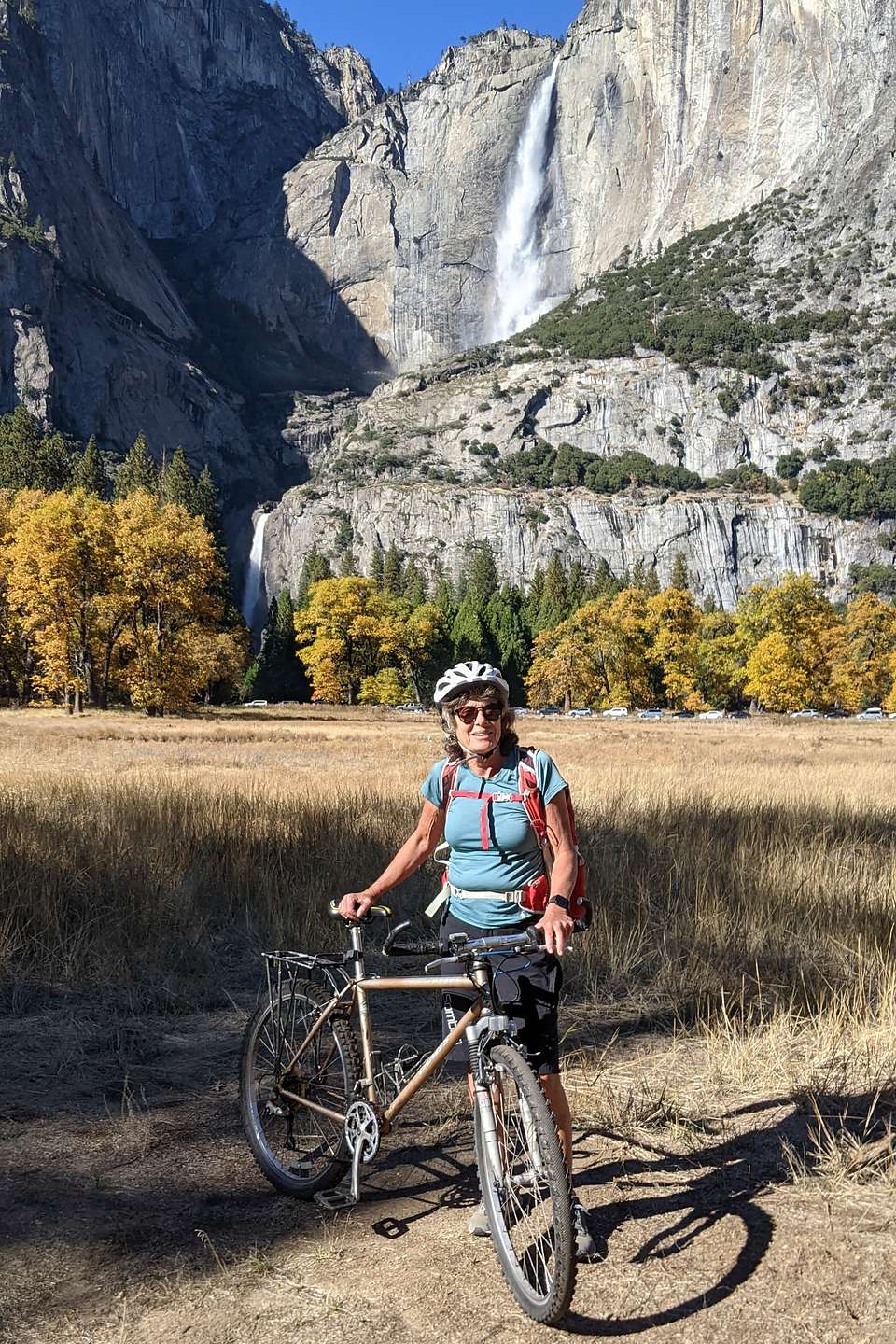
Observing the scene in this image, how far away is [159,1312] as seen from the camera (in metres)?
3.24

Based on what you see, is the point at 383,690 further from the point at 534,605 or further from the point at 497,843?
the point at 497,843

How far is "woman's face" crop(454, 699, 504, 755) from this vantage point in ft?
12.1

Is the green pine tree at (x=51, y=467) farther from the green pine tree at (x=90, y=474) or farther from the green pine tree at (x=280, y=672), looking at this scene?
the green pine tree at (x=280, y=672)

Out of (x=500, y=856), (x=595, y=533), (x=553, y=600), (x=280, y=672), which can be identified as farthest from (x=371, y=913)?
(x=595, y=533)

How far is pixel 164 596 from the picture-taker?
46.1 meters

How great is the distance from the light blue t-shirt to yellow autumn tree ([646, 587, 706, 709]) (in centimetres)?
7721

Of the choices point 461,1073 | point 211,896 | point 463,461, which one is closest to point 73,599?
point 211,896

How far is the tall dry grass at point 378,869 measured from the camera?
23.0 ft

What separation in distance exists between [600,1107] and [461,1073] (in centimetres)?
104

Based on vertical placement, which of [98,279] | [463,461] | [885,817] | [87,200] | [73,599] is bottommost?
[885,817]

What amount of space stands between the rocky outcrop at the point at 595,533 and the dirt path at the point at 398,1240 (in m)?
159

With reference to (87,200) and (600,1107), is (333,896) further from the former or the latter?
(87,200)

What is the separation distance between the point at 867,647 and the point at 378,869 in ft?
280

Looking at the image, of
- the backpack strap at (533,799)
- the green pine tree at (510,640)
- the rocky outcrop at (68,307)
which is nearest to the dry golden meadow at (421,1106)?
the backpack strap at (533,799)
